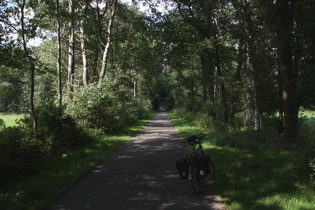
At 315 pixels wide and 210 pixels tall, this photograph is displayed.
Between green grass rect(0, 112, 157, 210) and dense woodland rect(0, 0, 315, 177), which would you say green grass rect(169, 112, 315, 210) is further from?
green grass rect(0, 112, 157, 210)

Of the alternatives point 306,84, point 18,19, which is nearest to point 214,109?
point 306,84

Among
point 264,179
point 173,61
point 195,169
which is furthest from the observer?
point 173,61

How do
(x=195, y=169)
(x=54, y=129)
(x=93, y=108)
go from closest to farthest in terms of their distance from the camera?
(x=195, y=169) → (x=54, y=129) → (x=93, y=108)

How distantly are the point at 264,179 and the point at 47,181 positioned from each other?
4.99 metres

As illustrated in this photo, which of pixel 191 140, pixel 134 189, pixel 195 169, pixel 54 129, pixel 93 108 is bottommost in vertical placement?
→ pixel 134 189

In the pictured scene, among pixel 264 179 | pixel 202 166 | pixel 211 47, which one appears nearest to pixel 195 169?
pixel 202 166

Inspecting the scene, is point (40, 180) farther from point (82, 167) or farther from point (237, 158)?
point (237, 158)

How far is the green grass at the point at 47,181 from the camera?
455cm

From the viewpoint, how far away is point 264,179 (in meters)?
5.37

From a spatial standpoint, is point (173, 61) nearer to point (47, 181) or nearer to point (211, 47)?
point (211, 47)

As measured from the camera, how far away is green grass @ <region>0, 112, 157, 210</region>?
14.9 ft

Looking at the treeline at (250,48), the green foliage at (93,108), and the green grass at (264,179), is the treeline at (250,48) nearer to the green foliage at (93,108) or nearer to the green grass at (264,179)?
the green grass at (264,179)

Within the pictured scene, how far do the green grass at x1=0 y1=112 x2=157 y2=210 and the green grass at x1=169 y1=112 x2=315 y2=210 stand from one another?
11.2 ft

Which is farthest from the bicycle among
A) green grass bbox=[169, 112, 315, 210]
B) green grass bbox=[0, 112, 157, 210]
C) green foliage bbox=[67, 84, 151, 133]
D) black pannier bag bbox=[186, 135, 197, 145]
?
green foliage bbox=[67, 84, 151, 133]
